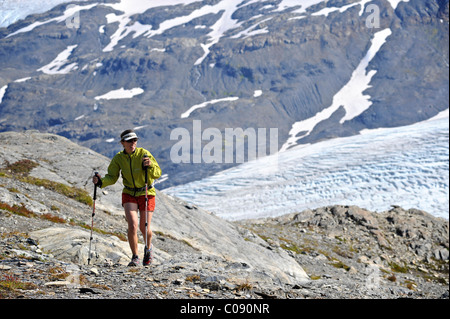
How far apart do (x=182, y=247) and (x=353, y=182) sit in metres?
104

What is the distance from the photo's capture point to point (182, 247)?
24016 mm

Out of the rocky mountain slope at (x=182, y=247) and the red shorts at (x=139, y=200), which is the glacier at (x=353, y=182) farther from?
the red shorts at (x=139, y=200)

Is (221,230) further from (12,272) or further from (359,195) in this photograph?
(359,195)

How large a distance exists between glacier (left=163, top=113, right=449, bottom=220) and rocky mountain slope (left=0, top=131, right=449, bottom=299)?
51.8 metres

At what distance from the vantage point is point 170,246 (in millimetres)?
23469

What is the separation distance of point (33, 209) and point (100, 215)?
14.1 ft

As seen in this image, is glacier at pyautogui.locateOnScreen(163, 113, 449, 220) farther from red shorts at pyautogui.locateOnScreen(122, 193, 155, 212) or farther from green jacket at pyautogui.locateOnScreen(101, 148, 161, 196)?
green jacket at pyautogui.locateOnScreen(101, 148, 161, 196)

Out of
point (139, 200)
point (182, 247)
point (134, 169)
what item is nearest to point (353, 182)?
point (182, 247)

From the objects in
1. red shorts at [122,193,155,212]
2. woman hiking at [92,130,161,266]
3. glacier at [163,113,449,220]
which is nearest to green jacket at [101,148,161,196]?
woman hiking at [92,130,161,266]

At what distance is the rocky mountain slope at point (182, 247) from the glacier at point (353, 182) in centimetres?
5180

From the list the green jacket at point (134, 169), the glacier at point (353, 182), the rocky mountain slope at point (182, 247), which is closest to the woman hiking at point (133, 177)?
the green jacket at point (134, 169)
